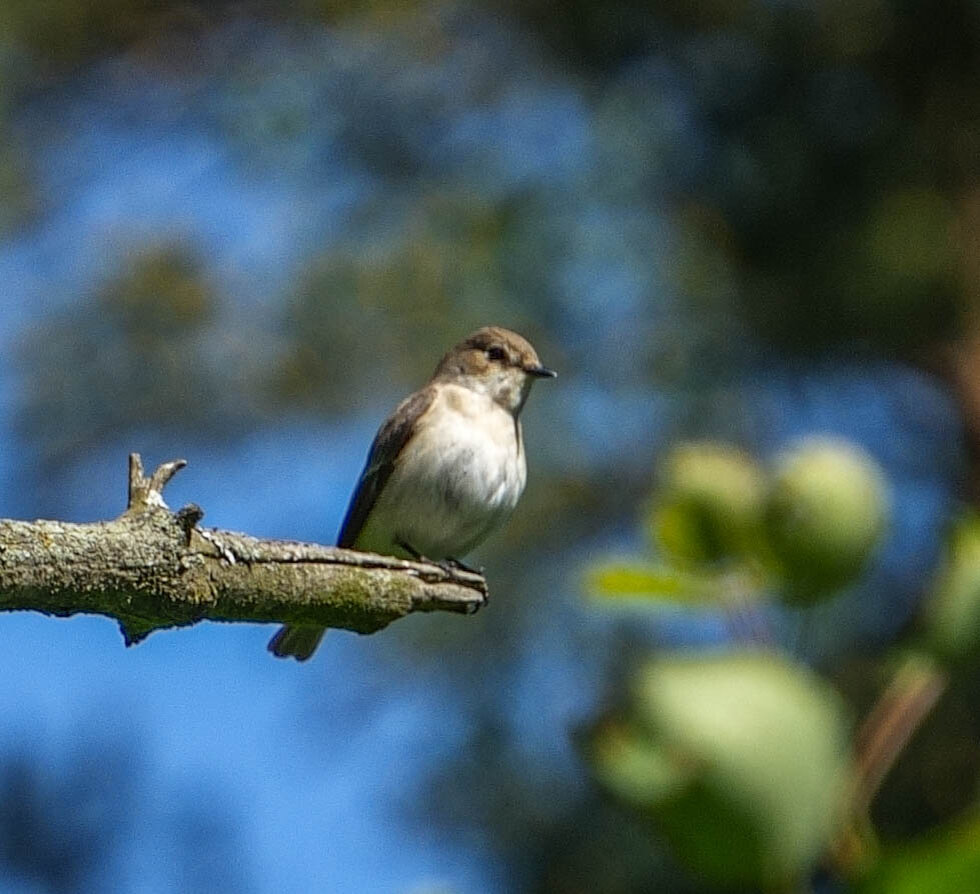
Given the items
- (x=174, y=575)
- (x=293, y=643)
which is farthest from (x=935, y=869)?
(x=293, y=643)

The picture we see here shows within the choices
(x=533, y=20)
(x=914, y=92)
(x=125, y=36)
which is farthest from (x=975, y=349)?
(x=125, y=36)

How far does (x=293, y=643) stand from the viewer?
4199mm

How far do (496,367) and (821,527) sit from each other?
386cm

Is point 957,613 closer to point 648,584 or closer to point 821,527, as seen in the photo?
point 821,527

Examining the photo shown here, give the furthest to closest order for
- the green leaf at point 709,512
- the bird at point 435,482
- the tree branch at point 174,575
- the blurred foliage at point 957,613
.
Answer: the bird at point 435,482 → the tree branch at point 174,575 → the green leaf at point 709,512 → the blurred foliage at point 957,613

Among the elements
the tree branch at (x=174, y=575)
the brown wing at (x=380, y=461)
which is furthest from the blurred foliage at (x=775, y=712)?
the brown wing at (x=380, y=461)

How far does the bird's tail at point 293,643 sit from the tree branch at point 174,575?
6.47 ft

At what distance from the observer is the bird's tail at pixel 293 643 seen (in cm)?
416

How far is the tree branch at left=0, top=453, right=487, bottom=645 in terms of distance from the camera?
6.37ft

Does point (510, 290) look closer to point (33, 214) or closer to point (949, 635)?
point (33, 214)

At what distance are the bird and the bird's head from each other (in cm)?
4

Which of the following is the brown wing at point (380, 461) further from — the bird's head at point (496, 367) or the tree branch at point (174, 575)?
the tree branch at point (174, 575)

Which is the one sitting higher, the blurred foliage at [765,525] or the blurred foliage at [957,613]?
the blurred foliage at [765,525]

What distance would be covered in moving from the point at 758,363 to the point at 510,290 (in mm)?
1573
